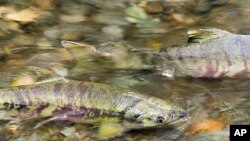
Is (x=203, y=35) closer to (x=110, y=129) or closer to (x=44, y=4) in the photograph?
(x=110, y=129)

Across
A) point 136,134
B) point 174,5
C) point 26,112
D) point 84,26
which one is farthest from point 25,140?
point 174,5

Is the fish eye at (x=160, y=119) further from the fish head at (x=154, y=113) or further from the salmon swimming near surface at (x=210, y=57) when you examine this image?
the salmon swimming near surface at (x=210, y=57)

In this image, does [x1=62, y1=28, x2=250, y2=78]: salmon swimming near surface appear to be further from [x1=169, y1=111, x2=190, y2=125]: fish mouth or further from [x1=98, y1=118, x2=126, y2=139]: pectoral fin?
[x1=98, y1=118, x2=126, y2=139]: pectoral fin

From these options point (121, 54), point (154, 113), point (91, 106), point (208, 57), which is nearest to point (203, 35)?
point (208, 57)

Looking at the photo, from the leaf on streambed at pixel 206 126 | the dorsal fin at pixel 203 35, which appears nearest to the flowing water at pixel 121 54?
the leaf on streambed at pixel 206 126

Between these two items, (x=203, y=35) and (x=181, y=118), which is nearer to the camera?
(x=181, y=118)

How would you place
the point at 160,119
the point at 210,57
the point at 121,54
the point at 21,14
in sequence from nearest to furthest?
1. the point at 160,119
2. the point at 210,57
3. the point at 121,54
4. the point at 21,14
